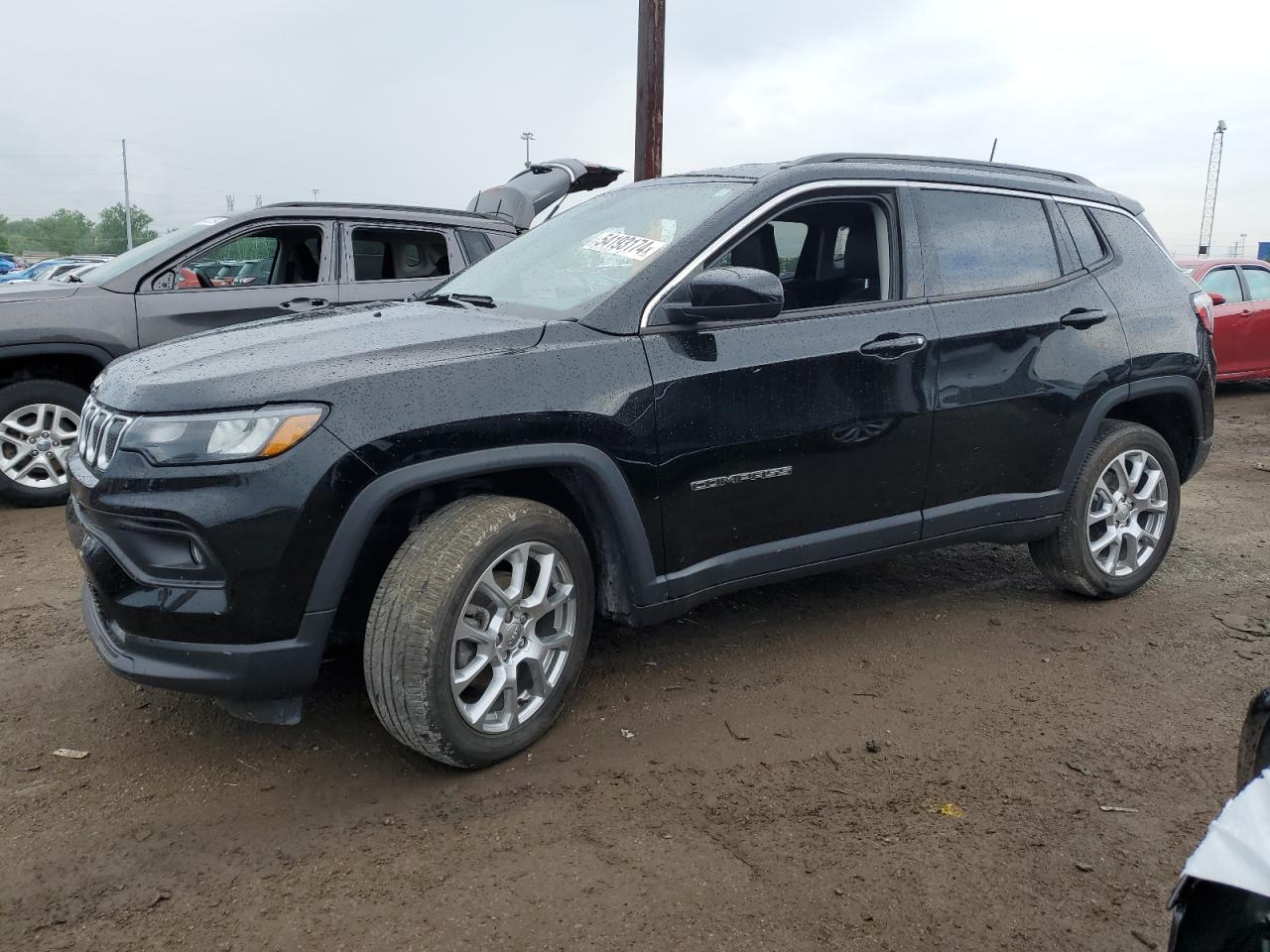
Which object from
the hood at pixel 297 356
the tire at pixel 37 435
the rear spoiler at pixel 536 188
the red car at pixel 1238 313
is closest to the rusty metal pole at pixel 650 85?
the rear spoiler at pixel 536 188

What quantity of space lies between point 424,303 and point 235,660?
63.3 inches

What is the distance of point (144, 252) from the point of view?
21.0 ft

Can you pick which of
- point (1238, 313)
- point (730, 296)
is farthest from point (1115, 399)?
point (1238, 313)

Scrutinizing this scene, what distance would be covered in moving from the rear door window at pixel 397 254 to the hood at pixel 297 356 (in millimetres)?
3458

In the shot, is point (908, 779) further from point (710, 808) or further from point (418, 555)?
point (418, 555)

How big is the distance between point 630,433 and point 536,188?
6.16 meters

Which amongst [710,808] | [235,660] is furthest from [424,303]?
[710,808]

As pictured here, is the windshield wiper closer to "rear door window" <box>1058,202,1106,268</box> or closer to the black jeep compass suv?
the black jeep compass suv

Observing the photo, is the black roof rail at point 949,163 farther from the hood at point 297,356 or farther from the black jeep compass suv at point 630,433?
the hood at point 297,356

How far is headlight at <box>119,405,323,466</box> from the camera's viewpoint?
259 cm

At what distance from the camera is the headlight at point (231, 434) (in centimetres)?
259

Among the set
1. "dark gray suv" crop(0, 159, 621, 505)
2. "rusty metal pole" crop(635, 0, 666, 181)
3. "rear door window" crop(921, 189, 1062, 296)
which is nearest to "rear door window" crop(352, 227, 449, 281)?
"dark gray suv" crop(0, 159, 621, 505)

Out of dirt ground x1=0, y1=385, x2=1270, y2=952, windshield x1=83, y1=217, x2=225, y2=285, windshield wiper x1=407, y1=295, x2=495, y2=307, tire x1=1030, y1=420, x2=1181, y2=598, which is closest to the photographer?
dirt ground x1=0, y1=385, x2=1270, y2=952

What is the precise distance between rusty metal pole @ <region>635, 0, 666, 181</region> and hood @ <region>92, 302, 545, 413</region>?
7.02 metres
